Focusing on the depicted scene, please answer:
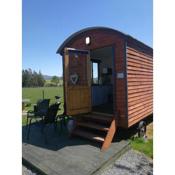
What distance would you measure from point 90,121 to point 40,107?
1.66m

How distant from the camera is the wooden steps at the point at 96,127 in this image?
515 cm

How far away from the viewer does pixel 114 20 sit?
6656 mm

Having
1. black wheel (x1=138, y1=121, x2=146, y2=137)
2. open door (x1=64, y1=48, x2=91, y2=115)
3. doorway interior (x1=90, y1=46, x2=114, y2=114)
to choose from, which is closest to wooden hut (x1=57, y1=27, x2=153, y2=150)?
open door (x1=64, y1=48, x2=91, y2=115)

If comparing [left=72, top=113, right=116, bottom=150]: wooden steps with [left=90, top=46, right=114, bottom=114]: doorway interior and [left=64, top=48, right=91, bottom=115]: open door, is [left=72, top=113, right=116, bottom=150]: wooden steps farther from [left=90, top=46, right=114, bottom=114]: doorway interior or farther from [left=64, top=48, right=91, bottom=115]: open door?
[left=90, top=46, right=114, bottom=114]: doorway interior

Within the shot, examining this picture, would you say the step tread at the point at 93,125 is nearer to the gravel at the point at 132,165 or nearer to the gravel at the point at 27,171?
the gravel at the point at 132,165

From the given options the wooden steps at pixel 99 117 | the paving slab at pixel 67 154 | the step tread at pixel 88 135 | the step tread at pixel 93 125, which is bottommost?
the paving slab at pixel 67 154

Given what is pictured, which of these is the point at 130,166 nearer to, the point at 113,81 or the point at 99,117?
the point at 99,117

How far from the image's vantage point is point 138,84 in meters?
6.43

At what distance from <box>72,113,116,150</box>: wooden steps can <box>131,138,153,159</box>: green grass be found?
718 mm

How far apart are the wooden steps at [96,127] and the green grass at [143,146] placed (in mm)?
718

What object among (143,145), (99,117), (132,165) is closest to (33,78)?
(99,117)

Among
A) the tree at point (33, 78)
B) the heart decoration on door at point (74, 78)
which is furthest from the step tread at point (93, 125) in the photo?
the tree at point (33, 78)
